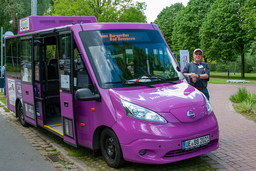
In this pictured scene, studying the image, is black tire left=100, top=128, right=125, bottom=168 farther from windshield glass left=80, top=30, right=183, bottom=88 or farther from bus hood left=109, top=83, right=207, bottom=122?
windshield glass left=80, top=30, right=183, bottom=88

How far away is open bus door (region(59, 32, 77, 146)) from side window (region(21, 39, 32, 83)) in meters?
1.96

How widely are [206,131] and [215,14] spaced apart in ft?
131

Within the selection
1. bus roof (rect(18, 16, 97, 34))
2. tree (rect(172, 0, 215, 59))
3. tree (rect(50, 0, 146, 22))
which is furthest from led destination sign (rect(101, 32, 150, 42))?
tree (rect(172, 0, 215, 59))

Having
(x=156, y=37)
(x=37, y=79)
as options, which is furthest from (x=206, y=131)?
(x=37, y=79)

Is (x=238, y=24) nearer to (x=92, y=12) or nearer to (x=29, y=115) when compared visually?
(x=92, y=12)

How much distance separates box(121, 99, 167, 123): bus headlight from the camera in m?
4.45

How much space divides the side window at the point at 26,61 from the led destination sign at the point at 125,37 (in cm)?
304

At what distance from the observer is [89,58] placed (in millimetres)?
5195

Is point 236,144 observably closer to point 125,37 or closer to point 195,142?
point 195,142

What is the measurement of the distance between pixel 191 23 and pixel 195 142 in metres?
46.5

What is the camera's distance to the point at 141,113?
4500 mm

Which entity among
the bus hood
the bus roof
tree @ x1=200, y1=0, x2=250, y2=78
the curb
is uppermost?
tree @ x1=200, y1=0, x2=250, y2=78

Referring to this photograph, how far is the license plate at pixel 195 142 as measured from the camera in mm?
4508

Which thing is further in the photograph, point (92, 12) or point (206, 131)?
point (92, 12)
